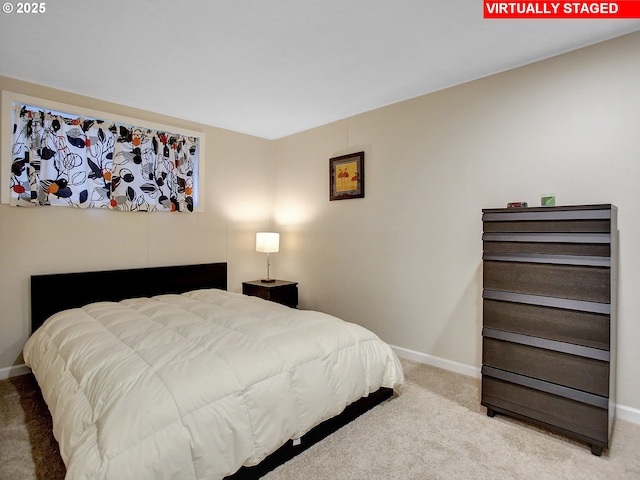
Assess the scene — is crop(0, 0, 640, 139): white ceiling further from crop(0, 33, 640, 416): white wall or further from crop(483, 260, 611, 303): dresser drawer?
crop(483, 260, 611, 303): dresser drawer

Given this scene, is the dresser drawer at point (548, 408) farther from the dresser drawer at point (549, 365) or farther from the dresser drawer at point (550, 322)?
the dresser drawer at point (550, 322)

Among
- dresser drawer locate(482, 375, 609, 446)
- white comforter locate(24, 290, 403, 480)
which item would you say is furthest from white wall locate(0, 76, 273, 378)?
dresser drawer locate(482, 375, 609, 446)

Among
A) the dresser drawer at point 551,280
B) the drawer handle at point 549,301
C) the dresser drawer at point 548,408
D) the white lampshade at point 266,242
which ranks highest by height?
the white lampshade at point 266,242

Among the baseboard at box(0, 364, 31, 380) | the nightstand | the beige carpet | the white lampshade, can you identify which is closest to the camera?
the beige carpet

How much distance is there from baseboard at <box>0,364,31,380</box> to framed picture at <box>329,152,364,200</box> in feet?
10.5

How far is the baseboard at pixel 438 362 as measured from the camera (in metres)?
2.88

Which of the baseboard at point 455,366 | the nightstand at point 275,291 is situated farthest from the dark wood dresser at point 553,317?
the nightstand at point 275,291

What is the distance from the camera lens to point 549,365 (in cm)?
204

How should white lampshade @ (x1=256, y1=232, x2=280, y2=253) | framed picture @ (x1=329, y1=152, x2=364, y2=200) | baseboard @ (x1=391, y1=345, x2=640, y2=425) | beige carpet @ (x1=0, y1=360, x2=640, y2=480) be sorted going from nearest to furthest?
beige carpet @ (x1=0, y1=360, x2=640, y2=480) < baseboard @ (x1=391, y1=345, x2=640, y2=425) < framed picture @ (x1=329, y1=152, x2=364, y2=200) < white lampshade @ (x1=256, y1=232, x2=280, y2=253)

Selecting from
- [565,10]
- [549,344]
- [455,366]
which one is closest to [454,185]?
[565,10]

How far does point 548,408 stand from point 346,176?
104 inches

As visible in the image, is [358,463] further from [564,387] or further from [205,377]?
[564,387]

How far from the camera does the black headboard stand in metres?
2.89

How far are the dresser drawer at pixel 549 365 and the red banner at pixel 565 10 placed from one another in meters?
1.97
